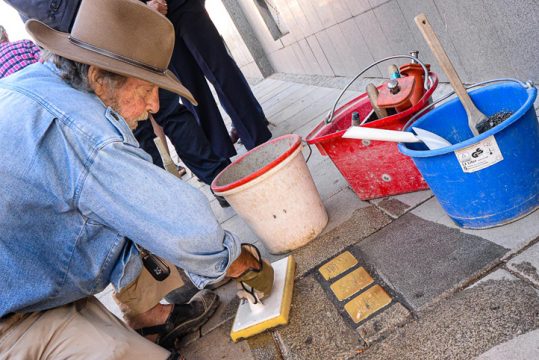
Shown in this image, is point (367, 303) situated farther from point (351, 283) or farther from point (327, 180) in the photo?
point (327, 180)

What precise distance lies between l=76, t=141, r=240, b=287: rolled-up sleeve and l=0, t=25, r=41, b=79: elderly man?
1.71 meters

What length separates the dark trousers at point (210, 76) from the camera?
3000mm

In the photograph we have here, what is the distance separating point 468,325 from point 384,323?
287mm

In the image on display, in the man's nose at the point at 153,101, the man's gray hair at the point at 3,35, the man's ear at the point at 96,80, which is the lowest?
the man's nose at the point at 153,101

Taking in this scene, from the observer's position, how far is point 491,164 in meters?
1.43

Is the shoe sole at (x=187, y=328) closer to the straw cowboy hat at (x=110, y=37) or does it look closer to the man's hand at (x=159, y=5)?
the straw cowboy hat at (x=110, y=37)

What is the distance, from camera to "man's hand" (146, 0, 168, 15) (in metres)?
2.60

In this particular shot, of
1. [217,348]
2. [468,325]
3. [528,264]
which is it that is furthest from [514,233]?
[217,348]

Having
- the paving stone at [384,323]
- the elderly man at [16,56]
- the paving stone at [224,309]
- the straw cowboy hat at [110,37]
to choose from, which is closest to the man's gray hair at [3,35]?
the elderly man at [16,56]

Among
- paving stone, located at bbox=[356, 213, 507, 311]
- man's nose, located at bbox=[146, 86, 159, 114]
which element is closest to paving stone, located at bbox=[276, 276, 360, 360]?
paving stone, located at bbox=[356, 213, 507, 311]

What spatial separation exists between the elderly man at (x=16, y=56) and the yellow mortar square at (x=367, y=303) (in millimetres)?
2359

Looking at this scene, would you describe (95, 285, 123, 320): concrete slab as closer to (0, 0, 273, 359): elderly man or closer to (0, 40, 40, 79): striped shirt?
(0, 0, 273, 359): elderly man

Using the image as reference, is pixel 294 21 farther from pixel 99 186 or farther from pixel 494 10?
pixel 99 186

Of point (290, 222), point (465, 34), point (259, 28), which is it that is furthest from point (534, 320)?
point (259, 28)
